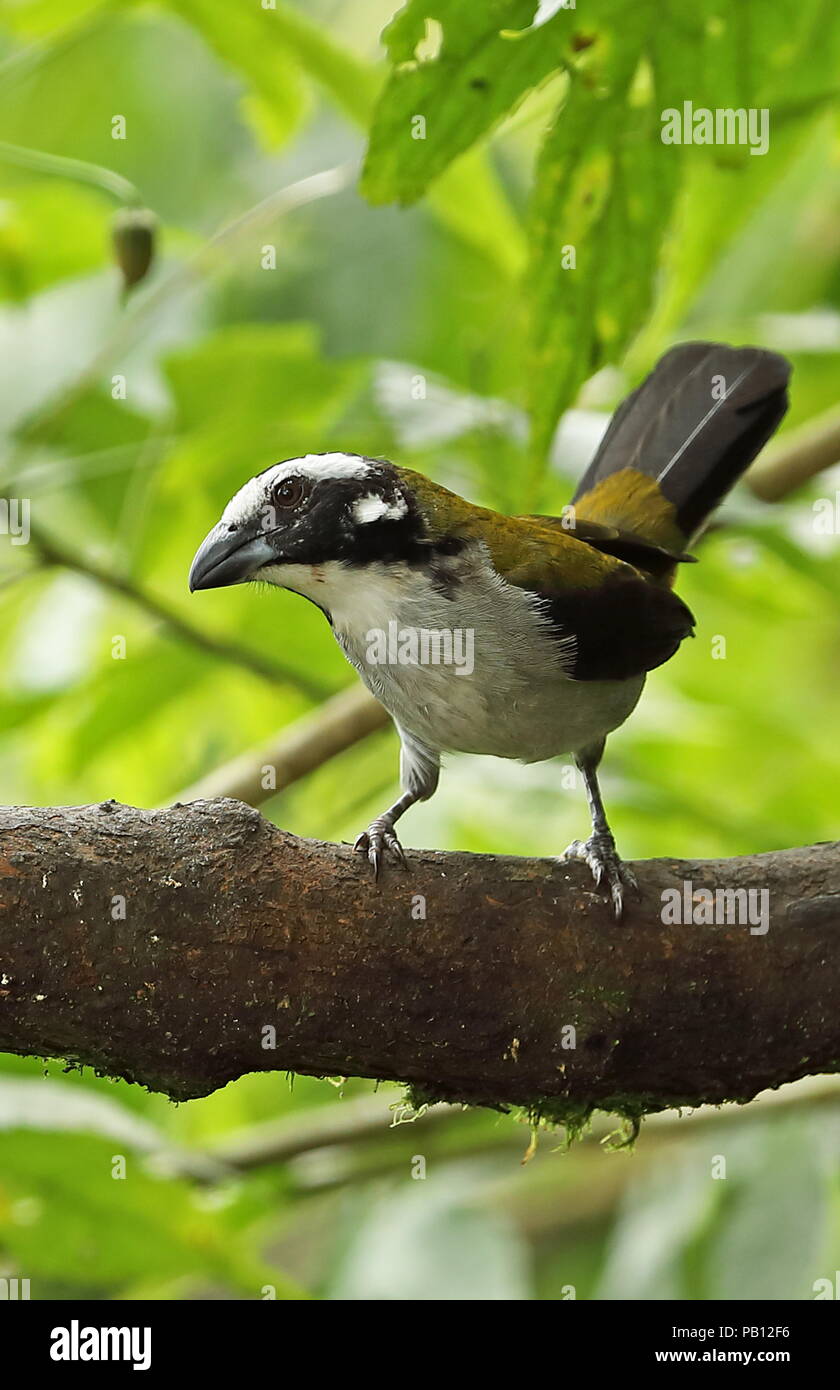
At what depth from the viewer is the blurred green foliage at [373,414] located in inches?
74.1

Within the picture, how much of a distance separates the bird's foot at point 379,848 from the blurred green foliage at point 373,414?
0.57m

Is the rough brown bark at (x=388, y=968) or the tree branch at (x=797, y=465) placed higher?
the tree branch at (x=797, y=465)

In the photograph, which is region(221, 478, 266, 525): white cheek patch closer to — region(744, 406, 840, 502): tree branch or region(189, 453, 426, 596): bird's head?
region(189, 453, 426, 596): bird's head

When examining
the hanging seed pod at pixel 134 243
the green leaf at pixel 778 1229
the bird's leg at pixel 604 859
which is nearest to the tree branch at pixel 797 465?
the bird's leg at pixel 604 859

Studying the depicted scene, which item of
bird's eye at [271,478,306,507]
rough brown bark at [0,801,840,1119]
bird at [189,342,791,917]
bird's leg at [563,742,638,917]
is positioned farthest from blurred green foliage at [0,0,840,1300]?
rough brown bark at [0,801,840,1119]

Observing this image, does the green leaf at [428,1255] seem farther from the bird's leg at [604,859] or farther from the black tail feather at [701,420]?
the black tail feather at [701,420]

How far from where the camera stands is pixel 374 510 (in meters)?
2.47

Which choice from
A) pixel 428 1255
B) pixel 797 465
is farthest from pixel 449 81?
pixel 428 1255

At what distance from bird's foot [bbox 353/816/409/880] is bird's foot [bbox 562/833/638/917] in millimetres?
273

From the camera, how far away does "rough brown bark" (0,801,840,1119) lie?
1815 mm

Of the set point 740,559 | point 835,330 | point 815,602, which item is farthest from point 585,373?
point 815,602

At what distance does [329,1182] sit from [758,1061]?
177cm

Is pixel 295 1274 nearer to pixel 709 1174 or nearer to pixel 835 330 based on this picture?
pixel 709 1174

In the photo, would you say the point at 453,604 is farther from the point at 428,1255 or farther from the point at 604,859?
the point at 428,1255
